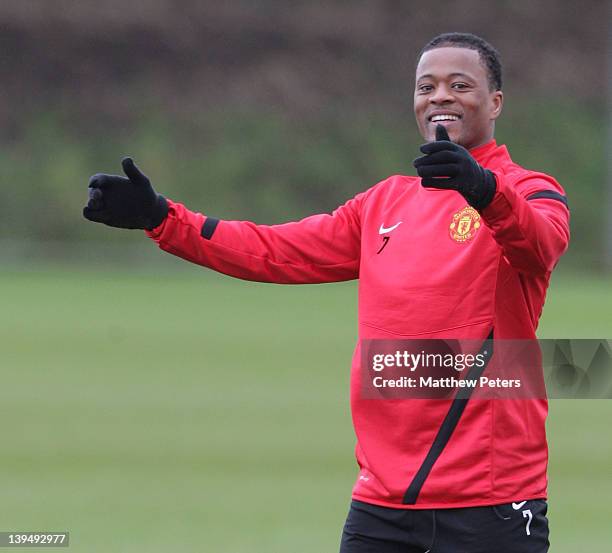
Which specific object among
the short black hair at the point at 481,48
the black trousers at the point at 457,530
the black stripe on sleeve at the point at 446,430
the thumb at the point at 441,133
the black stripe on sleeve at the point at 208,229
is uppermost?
the short black hair at the point at 481,48

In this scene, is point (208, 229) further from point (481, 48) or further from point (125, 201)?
point (481, 48)

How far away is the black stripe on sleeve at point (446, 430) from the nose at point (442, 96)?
656 mm

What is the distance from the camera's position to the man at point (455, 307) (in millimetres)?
3576

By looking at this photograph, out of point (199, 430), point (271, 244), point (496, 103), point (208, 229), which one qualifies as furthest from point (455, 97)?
point (199, 430)

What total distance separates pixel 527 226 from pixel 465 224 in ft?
0.90

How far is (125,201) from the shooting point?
4.08 metres

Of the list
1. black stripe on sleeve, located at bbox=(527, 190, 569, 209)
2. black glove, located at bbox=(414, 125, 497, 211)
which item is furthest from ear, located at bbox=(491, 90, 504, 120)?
black glove, located at bbox=(414, 125, 497, 211)

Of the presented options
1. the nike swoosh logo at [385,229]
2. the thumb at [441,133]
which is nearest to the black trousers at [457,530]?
the nike swoosh logo at [385,229]

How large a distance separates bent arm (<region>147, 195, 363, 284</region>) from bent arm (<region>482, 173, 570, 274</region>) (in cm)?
61

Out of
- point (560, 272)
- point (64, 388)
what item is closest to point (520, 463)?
point (64, 388)

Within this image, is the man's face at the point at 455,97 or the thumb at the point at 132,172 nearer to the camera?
the man's face at the point at 455,97

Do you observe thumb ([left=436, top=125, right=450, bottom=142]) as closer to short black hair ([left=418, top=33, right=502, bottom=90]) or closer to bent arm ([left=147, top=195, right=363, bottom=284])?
short black hair ([left=418, top=33, right=502, bottom=90])

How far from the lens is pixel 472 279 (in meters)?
3.67

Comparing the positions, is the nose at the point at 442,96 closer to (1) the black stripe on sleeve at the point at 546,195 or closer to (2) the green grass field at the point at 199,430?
(1) the black stripe on sleeve at the point at 546,195
